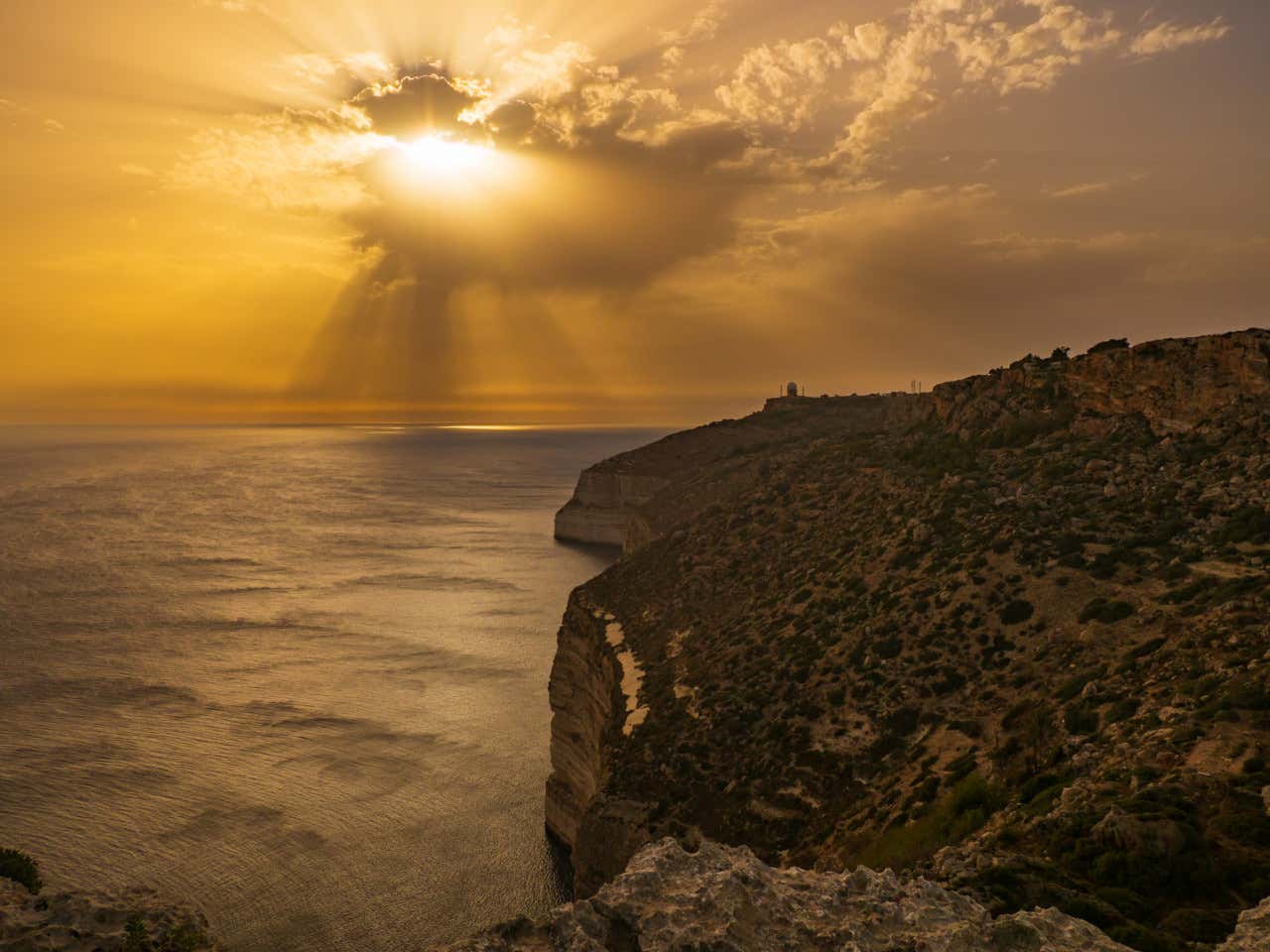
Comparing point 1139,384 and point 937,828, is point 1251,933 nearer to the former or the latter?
point 937,828

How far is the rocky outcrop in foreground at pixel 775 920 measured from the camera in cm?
804

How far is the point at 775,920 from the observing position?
8.65m

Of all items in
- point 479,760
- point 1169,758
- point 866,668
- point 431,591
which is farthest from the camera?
point 431,591

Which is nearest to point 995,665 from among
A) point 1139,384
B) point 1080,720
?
point 1080,720

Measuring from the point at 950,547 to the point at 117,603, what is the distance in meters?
78.3

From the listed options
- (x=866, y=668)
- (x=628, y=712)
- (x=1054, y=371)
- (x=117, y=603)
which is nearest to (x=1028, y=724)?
(x=866, y=668)

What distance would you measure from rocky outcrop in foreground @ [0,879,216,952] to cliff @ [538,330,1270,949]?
11478 millimetres

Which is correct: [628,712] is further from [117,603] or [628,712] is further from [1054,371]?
[117,603]

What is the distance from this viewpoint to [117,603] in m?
72.8

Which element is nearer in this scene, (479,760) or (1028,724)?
(1028,724)

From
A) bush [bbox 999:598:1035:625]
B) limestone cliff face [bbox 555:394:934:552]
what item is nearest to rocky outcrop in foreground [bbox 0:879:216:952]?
bush [bbox 999:598:1035:625]

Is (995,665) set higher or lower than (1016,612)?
lower

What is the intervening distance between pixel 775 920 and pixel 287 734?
44567 millimetres

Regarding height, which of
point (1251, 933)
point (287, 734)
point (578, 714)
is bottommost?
point (287, 734)
